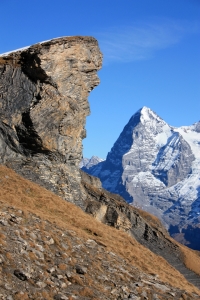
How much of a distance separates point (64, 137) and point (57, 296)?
26.5 meters

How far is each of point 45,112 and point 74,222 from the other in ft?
45.3

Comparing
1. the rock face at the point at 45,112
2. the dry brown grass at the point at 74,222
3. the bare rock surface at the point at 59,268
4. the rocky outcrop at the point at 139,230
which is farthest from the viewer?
the rocky outcrop at the point at 139,230

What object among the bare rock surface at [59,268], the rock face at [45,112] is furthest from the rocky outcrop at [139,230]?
the bare rock surface at [59,268]

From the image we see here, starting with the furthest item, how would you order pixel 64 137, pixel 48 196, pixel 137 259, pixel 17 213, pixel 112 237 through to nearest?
1. pixel 64 137
2. pixel 48 196
3. pixel 112 237
4. pixel 137 259
5. pixel 17 213

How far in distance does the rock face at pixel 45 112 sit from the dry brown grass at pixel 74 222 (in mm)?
4026

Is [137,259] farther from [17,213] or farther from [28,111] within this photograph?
[28,111]

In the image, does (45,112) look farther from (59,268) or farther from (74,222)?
(59,268)

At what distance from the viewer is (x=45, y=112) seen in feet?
132

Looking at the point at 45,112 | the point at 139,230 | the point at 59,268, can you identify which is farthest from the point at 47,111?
the point at 139,230

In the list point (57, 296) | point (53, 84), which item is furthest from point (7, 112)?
point (57, 296)

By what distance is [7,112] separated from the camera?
39406mm

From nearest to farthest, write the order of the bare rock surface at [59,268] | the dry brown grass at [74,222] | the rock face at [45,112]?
1. the bare rock surface at [59,268]
2. the dry brown grass at [74,222]
3. the rock face at [45,112]

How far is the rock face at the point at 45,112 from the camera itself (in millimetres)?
39500

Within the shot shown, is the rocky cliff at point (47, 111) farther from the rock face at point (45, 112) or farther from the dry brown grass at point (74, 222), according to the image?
the dry brown grass at point (74, 222)
